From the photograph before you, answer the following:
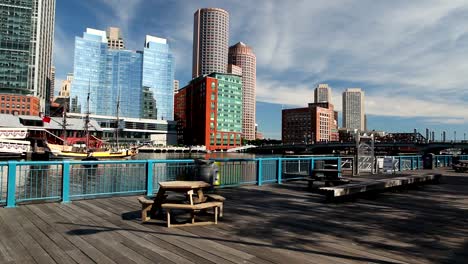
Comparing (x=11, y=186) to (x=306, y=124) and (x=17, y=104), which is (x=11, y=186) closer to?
(x=17, y=104)

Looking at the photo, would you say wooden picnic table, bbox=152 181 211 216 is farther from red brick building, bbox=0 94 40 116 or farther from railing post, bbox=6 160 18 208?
red brick building, bbox=0 94 40 116

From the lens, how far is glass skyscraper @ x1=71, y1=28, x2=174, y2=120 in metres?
149

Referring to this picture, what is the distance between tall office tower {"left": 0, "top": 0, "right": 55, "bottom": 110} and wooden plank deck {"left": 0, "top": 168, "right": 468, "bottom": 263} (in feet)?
545

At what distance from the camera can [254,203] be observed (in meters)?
8.12

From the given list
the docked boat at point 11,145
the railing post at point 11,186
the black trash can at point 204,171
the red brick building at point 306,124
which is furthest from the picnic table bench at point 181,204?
the red brick building at point 306,124

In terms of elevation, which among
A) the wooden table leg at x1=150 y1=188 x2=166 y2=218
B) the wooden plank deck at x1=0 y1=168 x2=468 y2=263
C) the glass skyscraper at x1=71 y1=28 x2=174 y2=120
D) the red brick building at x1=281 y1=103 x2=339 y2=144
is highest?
the glass skyscraper at x1=71 y1=28 x2=174 y2=120

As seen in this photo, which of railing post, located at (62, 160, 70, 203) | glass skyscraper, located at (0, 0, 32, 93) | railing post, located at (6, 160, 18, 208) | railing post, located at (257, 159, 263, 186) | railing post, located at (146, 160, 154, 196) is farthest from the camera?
glass skyscraper, located at (0, 0, 32, 93)

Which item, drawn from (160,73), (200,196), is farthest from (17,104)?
(200,196)

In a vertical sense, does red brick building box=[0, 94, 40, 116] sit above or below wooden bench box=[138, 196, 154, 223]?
above

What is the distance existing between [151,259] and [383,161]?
20.5 metres

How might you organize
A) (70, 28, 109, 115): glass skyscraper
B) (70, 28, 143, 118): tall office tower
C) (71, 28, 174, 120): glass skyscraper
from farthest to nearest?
(71, 28, 174, 120): glass skyscraper → (70, 28, 143, 118): tall office tower → (70, 28, 109, 115): glass skyscraper

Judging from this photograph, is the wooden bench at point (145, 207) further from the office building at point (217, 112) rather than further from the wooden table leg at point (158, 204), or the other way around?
the office building at point (217, 112)

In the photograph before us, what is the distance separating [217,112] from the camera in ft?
430

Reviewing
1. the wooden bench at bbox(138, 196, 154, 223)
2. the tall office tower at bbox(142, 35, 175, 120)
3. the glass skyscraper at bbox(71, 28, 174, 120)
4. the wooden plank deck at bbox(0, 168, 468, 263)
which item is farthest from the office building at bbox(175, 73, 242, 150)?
the wooden bench at bbox(138, 196, 154, 223)
